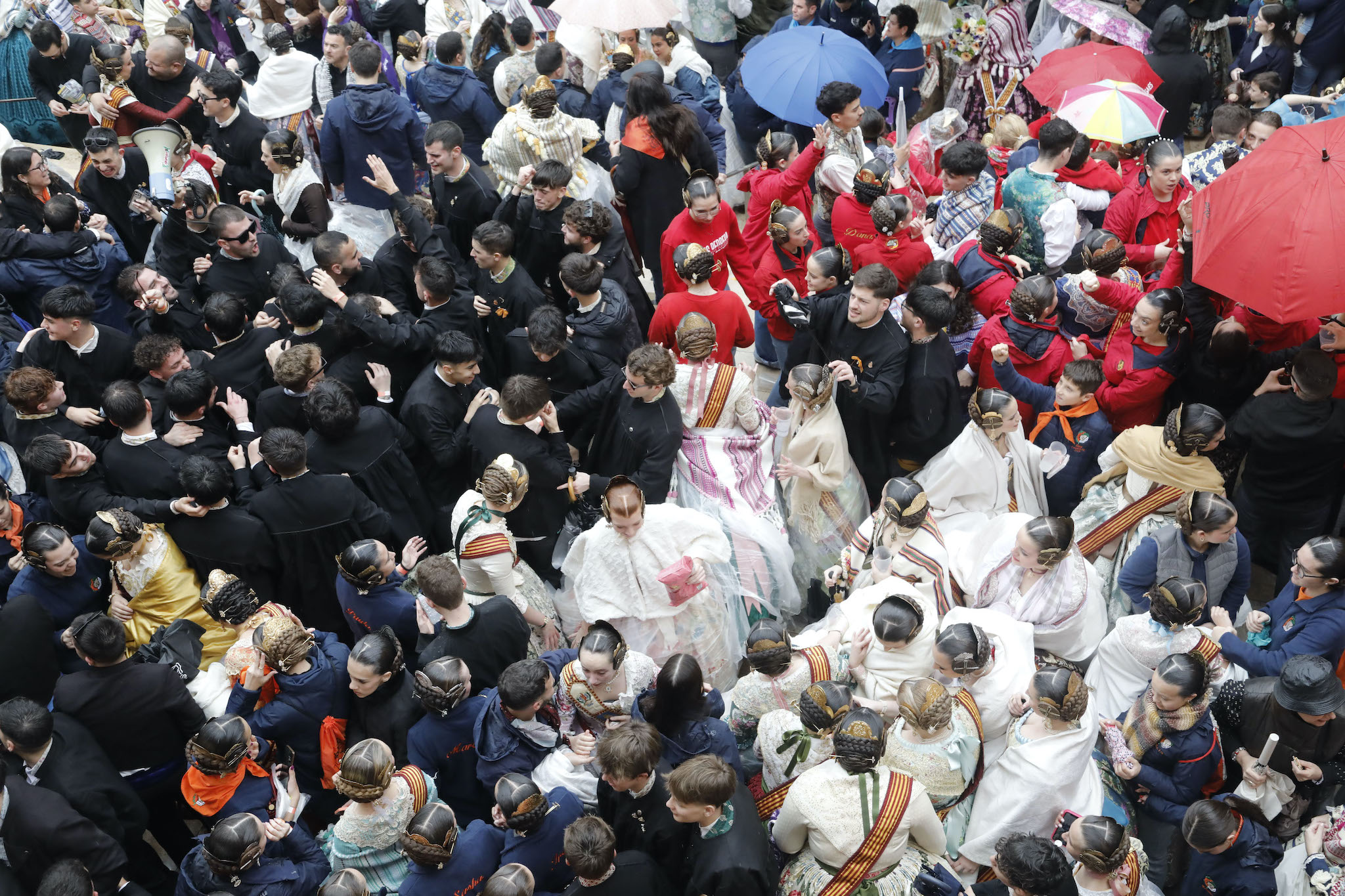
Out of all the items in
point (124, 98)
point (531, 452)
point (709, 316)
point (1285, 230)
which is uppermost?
point (1285, 230)

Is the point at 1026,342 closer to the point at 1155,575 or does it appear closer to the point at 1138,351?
the point at 1138,351

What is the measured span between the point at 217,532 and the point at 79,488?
2.56 ft

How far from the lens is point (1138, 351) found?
17.7 feet

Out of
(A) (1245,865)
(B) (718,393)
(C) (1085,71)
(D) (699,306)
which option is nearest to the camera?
(A) (1245,865)

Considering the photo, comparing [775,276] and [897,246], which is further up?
[897,246]

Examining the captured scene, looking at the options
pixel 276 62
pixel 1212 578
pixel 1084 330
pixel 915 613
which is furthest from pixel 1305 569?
pixel 276 62

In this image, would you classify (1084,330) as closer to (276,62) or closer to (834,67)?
(834,67)

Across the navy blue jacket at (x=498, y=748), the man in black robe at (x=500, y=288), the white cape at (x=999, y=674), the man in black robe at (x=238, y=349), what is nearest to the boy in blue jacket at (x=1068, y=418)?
the white cape at (x=999, y=674)

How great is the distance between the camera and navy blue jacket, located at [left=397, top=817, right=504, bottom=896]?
10.8 ft

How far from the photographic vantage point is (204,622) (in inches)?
183

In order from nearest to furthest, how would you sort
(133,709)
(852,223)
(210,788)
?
(210,788) → (133,709) → (852,223)

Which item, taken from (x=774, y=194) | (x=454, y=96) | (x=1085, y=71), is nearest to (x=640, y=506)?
(x=774, y=194)

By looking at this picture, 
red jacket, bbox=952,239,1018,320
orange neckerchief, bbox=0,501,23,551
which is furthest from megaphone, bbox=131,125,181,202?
red jacket, bbox=952,239,1018,320

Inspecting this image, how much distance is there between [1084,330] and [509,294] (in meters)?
3.21
